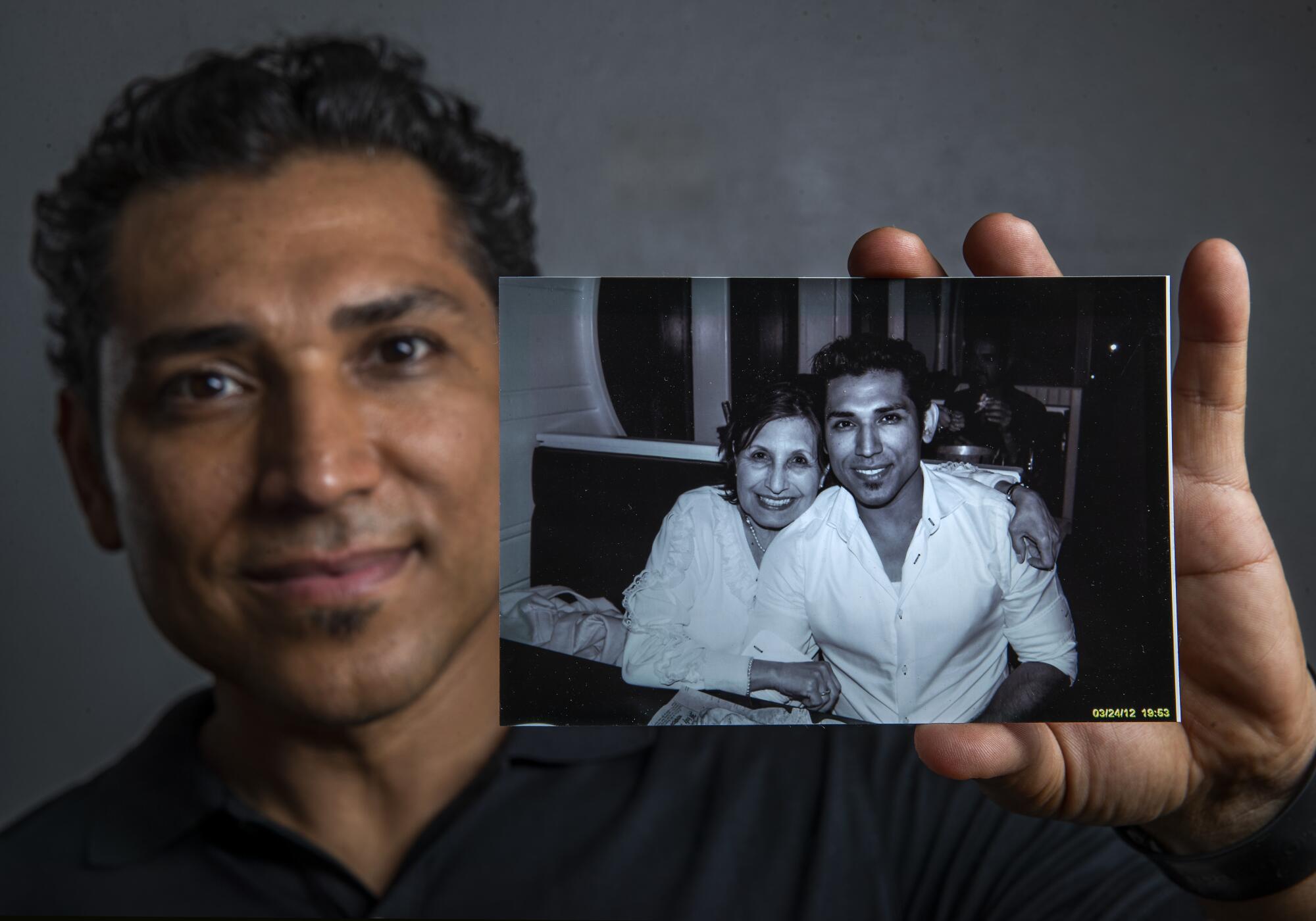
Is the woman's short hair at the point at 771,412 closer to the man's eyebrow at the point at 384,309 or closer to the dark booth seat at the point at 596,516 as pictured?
the dark booth seat at the point at 596,516

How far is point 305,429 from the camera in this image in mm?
889

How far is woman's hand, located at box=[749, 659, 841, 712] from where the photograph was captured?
74 centimetres

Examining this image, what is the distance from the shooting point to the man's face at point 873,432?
74 centimetres

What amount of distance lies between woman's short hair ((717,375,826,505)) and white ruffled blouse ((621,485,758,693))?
0.16 feet

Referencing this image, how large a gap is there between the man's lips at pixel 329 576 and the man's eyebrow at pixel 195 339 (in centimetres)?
23

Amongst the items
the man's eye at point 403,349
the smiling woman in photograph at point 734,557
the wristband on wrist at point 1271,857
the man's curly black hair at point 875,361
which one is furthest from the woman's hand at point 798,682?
the man's eye at point 403,349

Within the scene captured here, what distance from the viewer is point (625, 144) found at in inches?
42.1

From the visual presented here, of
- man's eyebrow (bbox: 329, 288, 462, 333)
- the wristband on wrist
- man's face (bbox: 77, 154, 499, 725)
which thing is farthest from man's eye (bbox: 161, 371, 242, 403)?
the wristband on wrist

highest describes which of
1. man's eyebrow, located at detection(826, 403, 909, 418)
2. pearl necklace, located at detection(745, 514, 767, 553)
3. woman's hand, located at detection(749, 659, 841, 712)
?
man's eyebrow, located at detection(826, 403, 909, 418)

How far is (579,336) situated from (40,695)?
0.90 metres

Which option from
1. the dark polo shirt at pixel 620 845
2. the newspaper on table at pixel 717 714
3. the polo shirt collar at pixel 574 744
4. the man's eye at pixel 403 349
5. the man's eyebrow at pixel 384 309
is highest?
the man's eyebrow at pixel 384 309

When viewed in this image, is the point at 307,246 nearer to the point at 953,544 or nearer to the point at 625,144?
the point at 625,144

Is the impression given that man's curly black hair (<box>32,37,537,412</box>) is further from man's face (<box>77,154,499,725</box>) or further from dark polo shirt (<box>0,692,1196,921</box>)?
dark polo shirt (<box>0,692,1196,921</box>)

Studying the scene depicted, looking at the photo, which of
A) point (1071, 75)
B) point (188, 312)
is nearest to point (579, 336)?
point (188, 312)
